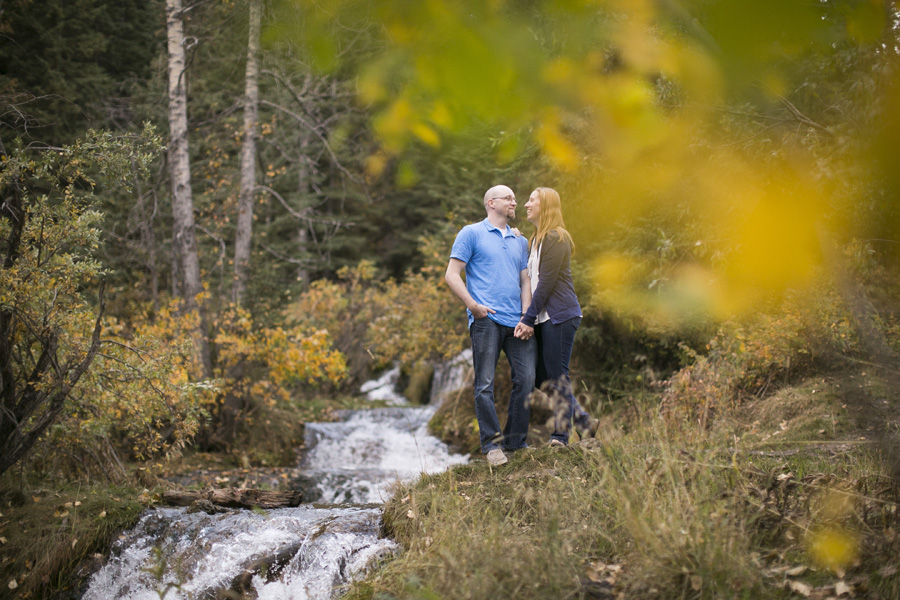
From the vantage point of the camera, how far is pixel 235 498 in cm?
496

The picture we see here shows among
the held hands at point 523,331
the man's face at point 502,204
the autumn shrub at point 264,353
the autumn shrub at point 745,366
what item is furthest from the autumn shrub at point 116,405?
the autumn shrub at point 745,366

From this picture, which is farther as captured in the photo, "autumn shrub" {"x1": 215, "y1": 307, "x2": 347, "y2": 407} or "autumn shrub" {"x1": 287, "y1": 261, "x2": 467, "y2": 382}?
"autumn shrub" {"x1": 287, "y1": 261, "x2": 467, "y2": 382}

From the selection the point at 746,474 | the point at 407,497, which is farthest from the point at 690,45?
the point at 407,497

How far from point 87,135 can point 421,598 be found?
4166mm

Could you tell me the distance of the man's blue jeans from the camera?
4.29m

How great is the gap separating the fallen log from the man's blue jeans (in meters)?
1.80

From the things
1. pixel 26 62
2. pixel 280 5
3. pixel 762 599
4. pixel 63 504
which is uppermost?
pixel 26 62

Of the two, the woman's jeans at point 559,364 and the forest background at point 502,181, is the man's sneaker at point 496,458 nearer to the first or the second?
the woman's jeans at point 559,364

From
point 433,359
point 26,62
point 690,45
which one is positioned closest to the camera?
point 690,45

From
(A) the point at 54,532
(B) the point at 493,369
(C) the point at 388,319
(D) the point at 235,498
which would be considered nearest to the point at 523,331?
(B) the point at 493,369

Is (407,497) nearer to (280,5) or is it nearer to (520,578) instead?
(520,578)

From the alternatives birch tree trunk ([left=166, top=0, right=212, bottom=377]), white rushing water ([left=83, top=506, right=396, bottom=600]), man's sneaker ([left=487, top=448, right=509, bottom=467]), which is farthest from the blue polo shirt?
birch tree trunk ([left=166, top=0, right=212, bottom=377])

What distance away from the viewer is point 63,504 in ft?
14.9

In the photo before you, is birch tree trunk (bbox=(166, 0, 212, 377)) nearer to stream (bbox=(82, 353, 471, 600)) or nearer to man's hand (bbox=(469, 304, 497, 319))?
stream (bbox=(82, 353, 471, 600))
